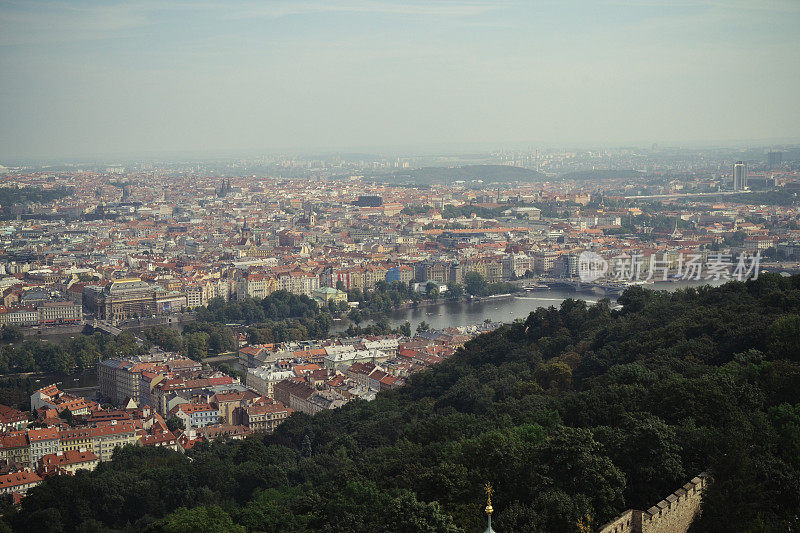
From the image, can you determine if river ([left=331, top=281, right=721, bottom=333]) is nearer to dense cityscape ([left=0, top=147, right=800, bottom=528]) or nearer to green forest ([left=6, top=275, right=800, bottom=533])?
dense cityscape ([left=0, top=147, right=800, bottom=528])

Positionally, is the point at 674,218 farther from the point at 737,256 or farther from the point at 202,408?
the point at 202,408

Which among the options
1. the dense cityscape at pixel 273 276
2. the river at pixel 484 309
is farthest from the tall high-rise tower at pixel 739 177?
the river at pixel 484 309

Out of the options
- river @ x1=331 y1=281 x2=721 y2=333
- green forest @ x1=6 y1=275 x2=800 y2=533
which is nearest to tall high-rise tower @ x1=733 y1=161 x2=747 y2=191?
river @ x1=331 y1=281 x2=721 y2=333

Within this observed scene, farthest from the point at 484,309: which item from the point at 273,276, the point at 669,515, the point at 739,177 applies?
the point at 739,177

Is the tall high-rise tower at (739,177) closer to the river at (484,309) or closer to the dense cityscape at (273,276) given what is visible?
the dense cityscape at (273,276)

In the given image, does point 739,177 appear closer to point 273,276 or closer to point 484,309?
point 484,309

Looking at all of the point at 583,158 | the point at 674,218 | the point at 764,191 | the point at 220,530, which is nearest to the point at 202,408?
the point at 220,530
